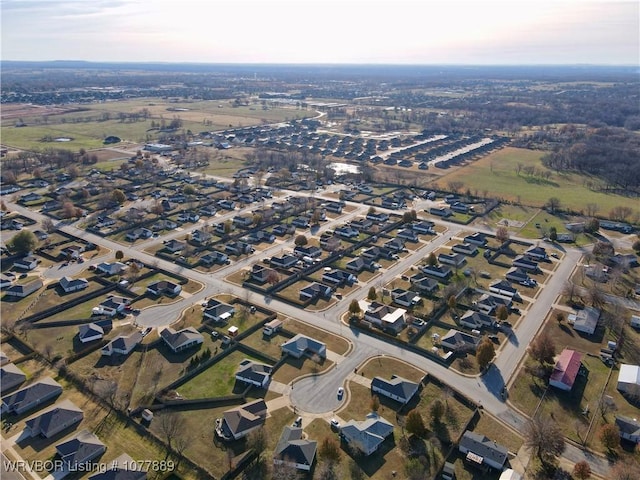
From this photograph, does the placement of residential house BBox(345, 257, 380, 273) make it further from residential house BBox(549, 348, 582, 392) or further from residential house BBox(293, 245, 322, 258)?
residential house BBox(549, 348, 582, 392)

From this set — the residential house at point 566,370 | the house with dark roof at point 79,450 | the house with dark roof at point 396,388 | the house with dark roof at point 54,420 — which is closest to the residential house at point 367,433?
the house with dark roof at point 396,388

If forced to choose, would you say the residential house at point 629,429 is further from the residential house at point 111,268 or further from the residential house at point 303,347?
the residential house at point 111,268

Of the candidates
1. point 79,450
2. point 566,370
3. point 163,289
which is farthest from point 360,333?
point 79,450

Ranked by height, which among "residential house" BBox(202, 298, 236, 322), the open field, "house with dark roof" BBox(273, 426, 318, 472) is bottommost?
the open field

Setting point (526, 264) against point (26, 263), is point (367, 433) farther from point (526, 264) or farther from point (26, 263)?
point (26, 263)

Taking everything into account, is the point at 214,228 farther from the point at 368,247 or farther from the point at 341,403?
the point at 341,403

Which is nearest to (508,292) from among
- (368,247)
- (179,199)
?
(368,247)

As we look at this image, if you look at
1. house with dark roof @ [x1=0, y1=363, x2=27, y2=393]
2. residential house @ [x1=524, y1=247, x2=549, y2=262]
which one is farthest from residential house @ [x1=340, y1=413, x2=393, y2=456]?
residential house @ [x1=524, y1=247, x2=549, y2=262]
